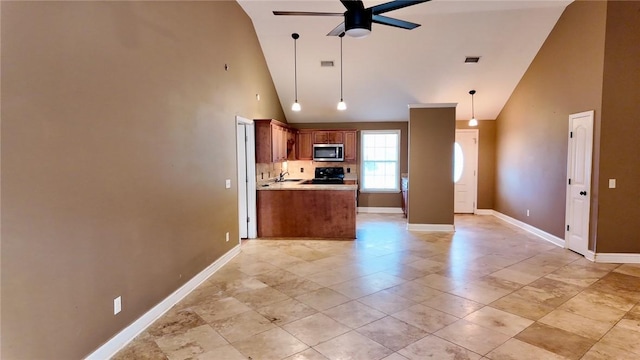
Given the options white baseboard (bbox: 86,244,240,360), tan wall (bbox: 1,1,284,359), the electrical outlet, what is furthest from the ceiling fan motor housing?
white baseboard (bbox: 86,244,240,360)

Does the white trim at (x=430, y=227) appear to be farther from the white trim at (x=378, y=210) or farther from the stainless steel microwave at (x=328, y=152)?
the stainless steel microwave at (x=328, y=152)

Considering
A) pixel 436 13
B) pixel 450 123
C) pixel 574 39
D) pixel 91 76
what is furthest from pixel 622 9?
pixel 91 76

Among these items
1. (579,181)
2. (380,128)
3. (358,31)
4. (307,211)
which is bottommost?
(307,211)

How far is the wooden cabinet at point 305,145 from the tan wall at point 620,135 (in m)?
5.87

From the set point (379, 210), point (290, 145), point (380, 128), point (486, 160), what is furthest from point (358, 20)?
point (486, 160)

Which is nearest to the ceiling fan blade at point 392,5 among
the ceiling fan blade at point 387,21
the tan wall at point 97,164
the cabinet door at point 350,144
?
the ceiling fan blade at point 387,21

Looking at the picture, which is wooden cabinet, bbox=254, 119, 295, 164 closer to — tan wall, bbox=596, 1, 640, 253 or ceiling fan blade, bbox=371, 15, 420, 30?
ceiling fan blade, bbox=371, 15, 420, 30

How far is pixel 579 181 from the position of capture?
546cm

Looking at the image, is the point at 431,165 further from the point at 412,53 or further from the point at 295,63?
the point at 295,63

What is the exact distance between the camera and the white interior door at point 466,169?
29.8ft

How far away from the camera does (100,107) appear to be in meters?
2.61

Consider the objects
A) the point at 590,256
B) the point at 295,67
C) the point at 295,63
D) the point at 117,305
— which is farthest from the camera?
the point at 295,67

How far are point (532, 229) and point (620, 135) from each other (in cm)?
258

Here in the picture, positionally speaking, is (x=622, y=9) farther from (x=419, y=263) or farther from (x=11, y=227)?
(x=11, y=227)
